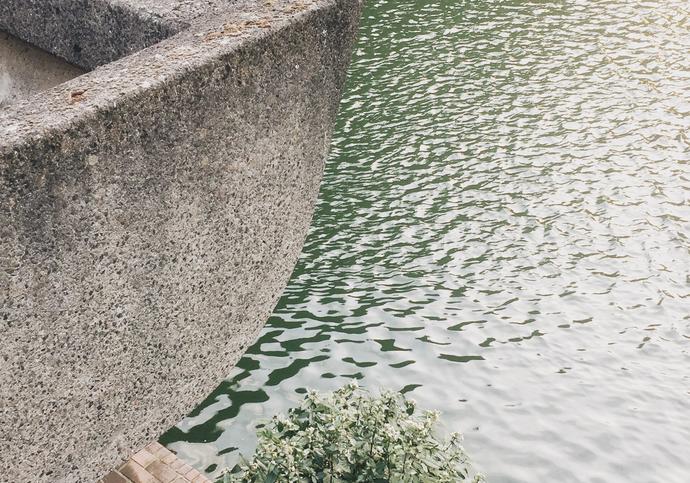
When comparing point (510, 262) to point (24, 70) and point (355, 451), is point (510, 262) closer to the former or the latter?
point (355, 451)

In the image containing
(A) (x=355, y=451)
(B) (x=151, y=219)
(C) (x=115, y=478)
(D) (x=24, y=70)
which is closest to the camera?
(B) (x=151, y=219)

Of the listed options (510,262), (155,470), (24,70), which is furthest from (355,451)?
(510,262)

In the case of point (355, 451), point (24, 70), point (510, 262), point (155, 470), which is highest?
point (24, 70)

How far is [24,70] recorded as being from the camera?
477cm

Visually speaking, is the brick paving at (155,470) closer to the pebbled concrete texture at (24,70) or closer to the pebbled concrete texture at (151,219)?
the pebbled concrete texture at (151,219)

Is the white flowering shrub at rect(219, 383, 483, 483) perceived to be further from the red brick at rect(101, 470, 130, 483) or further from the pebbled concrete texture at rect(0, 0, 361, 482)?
the red brick at rect(101, 470, 130, 483)

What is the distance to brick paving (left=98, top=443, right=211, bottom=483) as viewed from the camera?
4625mm

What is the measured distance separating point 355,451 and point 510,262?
3434 millimetres

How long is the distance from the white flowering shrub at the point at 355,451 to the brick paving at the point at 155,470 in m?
0.74

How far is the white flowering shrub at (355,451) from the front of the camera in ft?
12.8

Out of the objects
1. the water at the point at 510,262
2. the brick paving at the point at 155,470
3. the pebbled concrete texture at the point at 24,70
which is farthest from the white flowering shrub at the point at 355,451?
the pebbled concrete texture at the point at 24,70

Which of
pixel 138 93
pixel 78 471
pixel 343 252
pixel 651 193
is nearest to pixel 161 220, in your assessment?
pixel 138 93

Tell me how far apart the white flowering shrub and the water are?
1.27m

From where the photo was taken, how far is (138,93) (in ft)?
10.0
